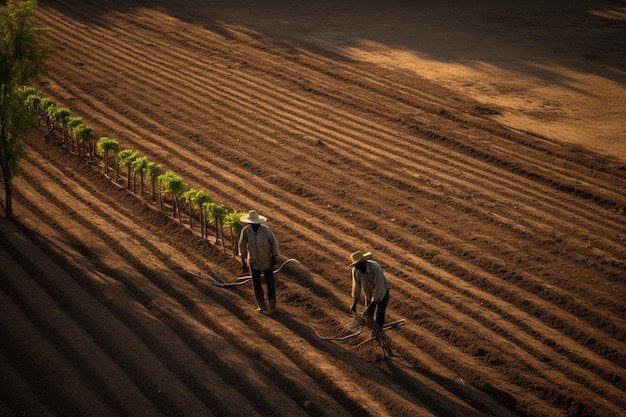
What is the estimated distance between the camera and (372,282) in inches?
→ 377

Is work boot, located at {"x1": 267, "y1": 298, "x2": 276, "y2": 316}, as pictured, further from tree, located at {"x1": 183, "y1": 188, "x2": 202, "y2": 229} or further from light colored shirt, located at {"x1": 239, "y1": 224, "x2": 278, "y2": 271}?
tree, located at {"x1": 183, "y1": 188, "x2": 202, "y2": 229}

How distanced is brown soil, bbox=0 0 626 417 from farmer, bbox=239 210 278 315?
35cm

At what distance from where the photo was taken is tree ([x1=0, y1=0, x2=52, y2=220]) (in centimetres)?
1294

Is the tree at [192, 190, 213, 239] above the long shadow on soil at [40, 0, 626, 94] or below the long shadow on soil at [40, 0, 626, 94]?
below

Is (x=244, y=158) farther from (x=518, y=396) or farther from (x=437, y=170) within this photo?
(x=518, y=396)

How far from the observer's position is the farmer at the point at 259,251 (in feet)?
34.6

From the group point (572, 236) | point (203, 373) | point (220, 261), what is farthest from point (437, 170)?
point (203, 373)

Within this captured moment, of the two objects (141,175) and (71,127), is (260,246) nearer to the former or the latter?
(141,175)

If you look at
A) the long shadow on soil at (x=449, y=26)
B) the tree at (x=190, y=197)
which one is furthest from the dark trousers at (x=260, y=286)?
the long shadow on soil at (x=449, y=26)

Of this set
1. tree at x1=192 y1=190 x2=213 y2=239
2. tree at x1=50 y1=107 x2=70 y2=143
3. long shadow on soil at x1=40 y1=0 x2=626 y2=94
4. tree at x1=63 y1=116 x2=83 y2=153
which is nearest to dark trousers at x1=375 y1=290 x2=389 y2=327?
tree at x1=192 y1=190 x2=213 y2=239

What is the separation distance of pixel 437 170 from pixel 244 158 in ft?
14.1

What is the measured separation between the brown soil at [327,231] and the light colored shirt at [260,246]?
776 millimetres

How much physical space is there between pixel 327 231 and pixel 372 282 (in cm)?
376

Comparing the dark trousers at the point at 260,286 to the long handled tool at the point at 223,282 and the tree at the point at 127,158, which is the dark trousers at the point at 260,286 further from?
the tree at the point at 127,158
